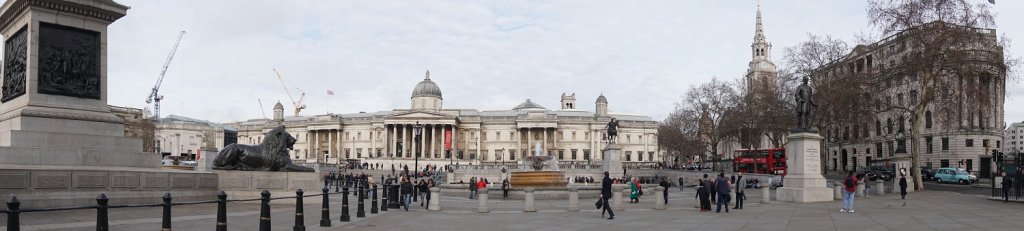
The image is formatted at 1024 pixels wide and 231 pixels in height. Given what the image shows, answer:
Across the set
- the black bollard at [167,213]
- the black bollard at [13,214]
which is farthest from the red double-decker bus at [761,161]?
the black bollard at [13,214]

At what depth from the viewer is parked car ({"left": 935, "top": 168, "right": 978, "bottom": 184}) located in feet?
169

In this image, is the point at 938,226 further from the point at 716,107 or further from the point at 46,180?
the point at 716,107

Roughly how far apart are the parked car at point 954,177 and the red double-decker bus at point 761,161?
430 inches

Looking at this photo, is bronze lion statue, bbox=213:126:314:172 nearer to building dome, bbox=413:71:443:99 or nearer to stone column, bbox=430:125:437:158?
stone column, bbox=430:125:437:158

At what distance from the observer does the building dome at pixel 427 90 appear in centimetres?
14275

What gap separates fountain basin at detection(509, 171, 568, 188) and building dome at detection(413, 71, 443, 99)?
103 metres

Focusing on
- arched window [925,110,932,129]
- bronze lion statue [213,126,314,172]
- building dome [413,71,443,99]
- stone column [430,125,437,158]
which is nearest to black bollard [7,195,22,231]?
bronze lion statue [213,126,314,172]

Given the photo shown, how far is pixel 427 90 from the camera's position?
14300 centimetres

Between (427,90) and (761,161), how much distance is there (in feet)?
277

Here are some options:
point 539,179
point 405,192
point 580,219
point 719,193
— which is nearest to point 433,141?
point 539,179

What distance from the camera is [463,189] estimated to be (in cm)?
4394

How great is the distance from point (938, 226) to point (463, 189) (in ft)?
97.3

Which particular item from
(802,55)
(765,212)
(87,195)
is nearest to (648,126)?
(802,55)

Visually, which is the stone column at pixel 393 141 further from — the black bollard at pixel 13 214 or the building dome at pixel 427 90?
the black bollard at pixel 13 214
